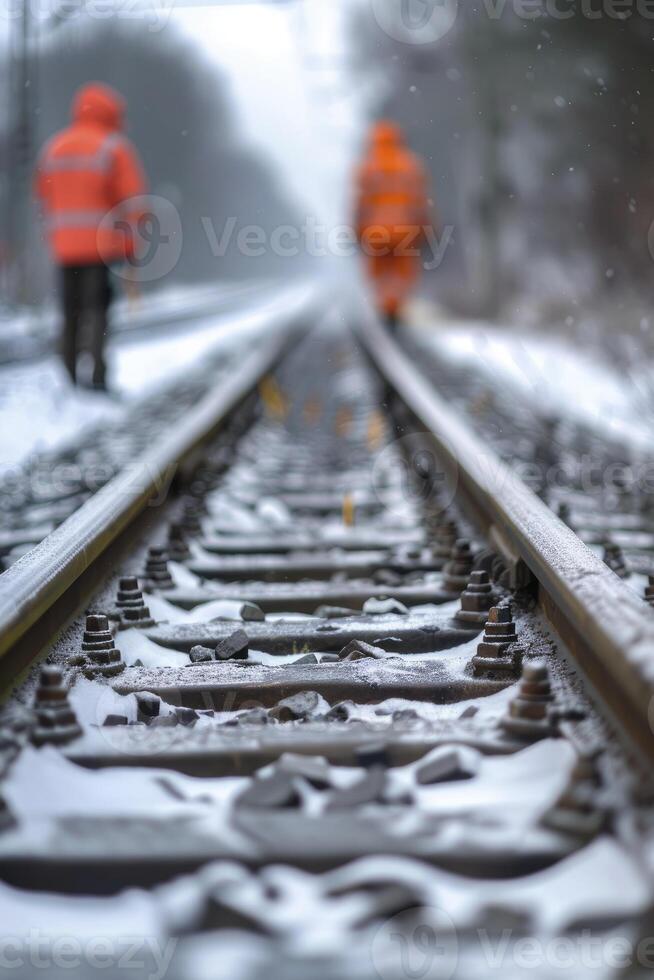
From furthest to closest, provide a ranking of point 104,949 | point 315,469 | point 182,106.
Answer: point 182,106 < point 315,469 < point 104,949

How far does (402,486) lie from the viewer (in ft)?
18.6

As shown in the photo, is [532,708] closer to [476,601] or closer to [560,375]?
[476,601]

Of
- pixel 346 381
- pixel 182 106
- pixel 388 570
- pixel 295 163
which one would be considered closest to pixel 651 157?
pixel 346 381

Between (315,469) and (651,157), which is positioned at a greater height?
(651,157)

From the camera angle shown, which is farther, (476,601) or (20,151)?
A: (20,151)

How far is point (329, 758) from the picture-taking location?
224 cm

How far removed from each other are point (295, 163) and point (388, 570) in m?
95.0

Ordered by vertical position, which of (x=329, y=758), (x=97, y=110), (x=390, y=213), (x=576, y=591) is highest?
(x=97, y=110)

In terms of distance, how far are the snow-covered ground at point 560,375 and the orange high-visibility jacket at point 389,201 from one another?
1280 millimetres

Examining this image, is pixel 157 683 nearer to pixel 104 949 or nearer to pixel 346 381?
pixel 104 949

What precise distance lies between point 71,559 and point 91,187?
22.0 ft

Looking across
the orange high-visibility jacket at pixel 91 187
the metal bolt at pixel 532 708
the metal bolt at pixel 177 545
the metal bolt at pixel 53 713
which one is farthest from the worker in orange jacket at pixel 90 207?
the metal bolt at pixel 532 708

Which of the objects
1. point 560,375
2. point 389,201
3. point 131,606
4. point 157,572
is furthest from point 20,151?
point 131,606

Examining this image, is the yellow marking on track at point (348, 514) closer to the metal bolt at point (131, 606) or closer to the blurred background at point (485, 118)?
the metal bolt at point (131, 606)
